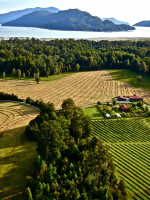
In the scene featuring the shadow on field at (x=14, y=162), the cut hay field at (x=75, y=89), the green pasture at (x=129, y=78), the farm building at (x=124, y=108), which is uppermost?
the green pasture at (x=129, y=78)

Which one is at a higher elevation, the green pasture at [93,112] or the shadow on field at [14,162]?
the green pasture at [93,112]

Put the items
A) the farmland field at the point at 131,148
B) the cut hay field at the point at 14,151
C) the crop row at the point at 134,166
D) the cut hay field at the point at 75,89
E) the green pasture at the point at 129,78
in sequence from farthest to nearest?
the green pasture at the point at 129,78 → the cut hay field at the point at 75,89 → the farmland field at the point at 131,148 → the crop row at the point at 134,166 → the cut hay field at the point at 14,151

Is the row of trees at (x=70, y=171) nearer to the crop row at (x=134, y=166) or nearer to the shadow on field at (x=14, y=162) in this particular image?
the shadow on field at (x=14, y=162)

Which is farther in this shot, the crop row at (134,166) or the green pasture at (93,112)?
the green pasture at (93,112)

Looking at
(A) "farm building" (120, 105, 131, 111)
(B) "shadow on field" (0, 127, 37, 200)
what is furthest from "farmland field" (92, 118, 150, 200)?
(B) "shadow on field" (0, 127, 37, 200)

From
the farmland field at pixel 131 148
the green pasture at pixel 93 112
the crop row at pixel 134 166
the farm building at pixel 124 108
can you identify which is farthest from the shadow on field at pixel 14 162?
the farm building at pixel 124 108

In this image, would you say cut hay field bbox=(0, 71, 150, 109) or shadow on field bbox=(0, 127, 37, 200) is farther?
cut hay field bbox=(0, 71, 150, 109)

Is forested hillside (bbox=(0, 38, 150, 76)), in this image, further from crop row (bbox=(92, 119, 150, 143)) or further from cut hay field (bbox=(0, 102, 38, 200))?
crop row (bbox=(92, 119, 150, 143))

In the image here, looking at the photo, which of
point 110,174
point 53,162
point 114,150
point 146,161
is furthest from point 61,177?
point 146,161
